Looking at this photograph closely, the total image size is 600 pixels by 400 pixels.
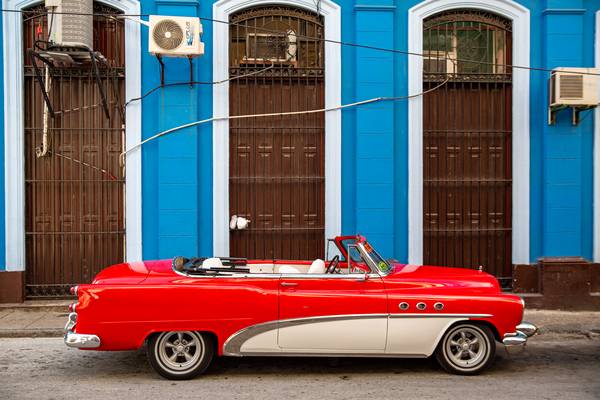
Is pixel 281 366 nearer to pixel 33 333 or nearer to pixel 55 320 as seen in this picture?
pixel 33 333

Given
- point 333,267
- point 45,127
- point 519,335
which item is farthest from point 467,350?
point 45,127

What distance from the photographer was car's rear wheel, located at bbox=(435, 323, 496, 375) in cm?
580

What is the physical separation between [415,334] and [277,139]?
15.5ft

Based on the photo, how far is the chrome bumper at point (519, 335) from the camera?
5.70 metres

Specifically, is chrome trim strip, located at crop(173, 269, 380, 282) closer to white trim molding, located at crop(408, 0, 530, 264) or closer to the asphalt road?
the asphalt road

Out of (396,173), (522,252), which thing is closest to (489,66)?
(396,173)

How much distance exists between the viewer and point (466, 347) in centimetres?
584

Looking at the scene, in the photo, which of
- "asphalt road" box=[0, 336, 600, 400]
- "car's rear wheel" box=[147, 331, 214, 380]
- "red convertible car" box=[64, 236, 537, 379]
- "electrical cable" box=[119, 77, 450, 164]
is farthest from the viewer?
"electrical cable" box=[119, 77, 450, 164]

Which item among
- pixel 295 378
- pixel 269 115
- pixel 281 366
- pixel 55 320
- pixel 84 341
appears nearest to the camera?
pixel 84 341

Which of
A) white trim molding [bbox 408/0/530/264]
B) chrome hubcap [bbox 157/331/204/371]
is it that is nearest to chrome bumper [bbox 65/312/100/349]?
chrome hubcap [bbox 157/331/204/371]

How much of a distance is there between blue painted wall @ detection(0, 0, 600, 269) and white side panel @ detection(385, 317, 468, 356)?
3682 millimetres

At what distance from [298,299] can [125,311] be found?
5.32 feet

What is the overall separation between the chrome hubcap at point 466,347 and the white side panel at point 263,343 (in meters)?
1.73

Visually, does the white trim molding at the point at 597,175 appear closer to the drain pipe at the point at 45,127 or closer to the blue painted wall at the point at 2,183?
the drain pipe at the point at 45,127
